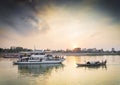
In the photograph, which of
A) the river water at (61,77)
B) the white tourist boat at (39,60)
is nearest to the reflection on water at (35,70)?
the river water at (61,77)


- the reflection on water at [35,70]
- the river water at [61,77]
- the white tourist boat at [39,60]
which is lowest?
the river water at [61,77]

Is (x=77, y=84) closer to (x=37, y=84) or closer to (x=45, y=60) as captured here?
(x=37, y=84)

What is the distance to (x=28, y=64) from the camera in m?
15.3

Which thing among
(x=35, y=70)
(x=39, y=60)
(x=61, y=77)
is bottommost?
(x=61, y=77)

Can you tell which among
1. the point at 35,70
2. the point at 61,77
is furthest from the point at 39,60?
the point at 61,77

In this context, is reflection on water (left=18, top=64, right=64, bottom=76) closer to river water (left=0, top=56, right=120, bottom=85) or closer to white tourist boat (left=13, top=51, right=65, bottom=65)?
river water (left=0, top=56, right=120, bottom=85)

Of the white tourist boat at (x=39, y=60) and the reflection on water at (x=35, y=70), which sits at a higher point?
the white tourist boat at (x=39, y=60)

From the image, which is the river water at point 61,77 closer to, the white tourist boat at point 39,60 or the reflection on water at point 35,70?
the reflection on water at point 35,70

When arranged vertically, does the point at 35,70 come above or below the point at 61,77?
above

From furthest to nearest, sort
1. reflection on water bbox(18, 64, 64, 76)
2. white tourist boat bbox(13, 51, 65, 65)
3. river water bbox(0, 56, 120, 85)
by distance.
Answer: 1. white tourist boat bbox(13, 51, 65, 65)
2. reflection on water bbox(18, 64, 64, 76)
3. river water bbox(0, 56, 120, 85)

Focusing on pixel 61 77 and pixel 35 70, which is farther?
pixel 35 70


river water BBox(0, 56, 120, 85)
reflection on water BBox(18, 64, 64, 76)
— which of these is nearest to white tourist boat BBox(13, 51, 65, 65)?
reflection on water BBox(18, 64, 64, 76)

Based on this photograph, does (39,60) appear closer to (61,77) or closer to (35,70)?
(35,70)

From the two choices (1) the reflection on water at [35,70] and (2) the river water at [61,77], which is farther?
(1) the reflection on water at [35,70]
